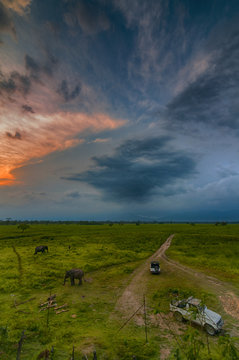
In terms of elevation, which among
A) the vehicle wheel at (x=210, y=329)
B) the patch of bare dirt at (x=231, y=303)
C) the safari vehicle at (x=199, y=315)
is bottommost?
the patch of bare dirt at (x=231, y=303)

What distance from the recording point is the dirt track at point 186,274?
2072 centimetres

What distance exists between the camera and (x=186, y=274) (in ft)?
111

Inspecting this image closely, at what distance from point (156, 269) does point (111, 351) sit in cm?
2081

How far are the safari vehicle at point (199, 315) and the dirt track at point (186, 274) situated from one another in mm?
1986

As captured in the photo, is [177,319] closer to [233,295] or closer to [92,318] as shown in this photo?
[92,318]

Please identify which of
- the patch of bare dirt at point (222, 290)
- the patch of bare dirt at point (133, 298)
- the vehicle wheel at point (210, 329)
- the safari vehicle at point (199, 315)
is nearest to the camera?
the safari vehicle at point (199, 315)

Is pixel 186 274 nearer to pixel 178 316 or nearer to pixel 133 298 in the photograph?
pixel 133 298

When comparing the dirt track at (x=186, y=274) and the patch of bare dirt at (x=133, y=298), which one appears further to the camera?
the dirt track at (x=186, y=274)

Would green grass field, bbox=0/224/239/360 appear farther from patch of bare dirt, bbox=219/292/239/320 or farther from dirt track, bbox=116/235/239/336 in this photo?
patch of bare dirt, bbox=219/292/239/320

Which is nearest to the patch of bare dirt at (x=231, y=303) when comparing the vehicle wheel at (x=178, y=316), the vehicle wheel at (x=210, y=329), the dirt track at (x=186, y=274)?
the dirt track at (x=186, y=274)

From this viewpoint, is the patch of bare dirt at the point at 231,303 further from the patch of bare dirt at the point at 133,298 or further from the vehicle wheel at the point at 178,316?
the patch of bare dirt at the point at 133,298

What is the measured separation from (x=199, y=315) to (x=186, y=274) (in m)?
20.2

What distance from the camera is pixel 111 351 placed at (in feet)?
46.1

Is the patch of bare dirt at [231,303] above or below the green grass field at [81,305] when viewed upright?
below
